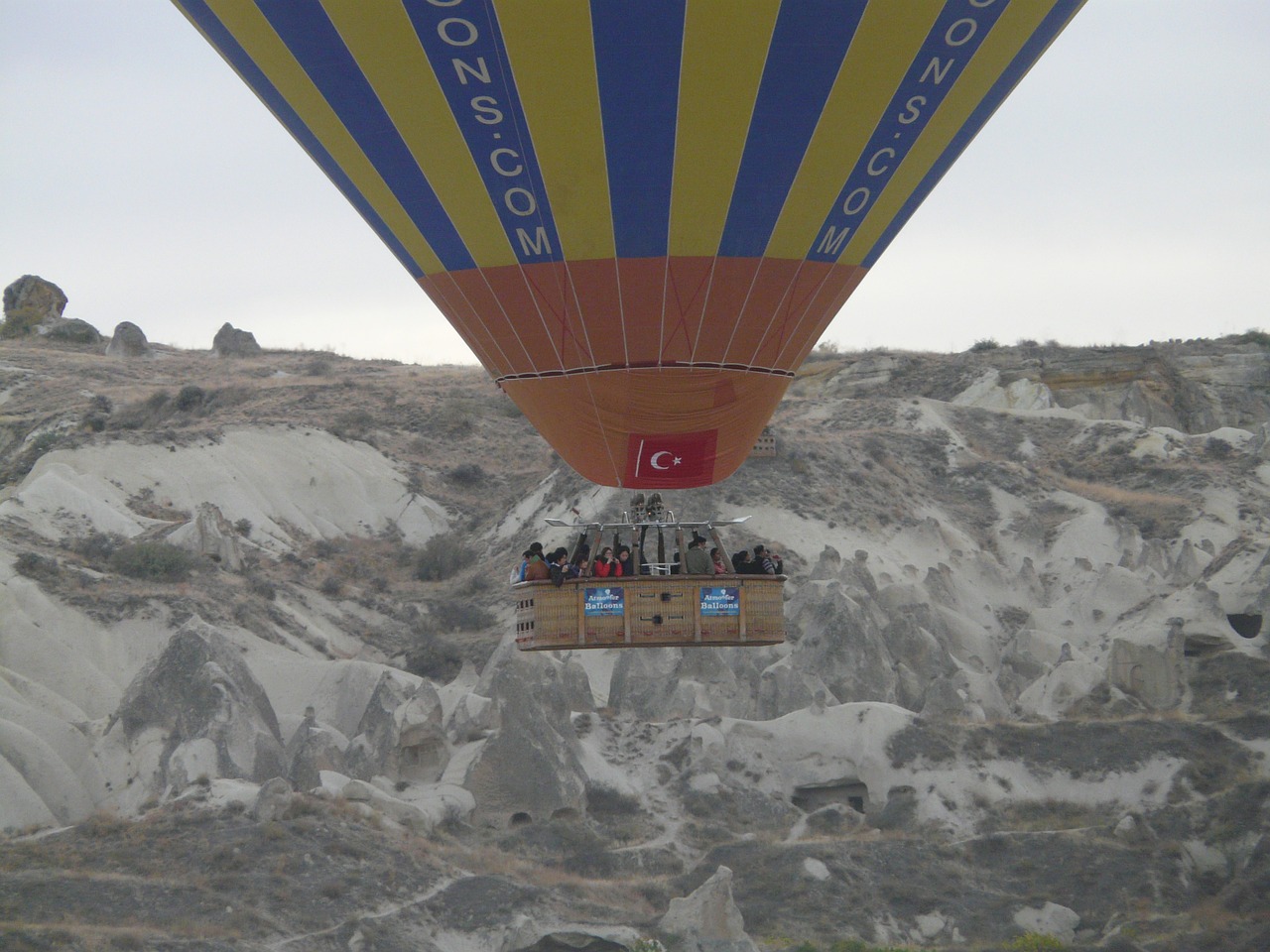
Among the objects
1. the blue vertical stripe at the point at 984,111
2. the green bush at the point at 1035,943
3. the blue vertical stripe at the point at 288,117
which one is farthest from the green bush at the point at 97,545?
the blue vertical stripe at the point at 984,111

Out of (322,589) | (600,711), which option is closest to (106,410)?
(322,589)

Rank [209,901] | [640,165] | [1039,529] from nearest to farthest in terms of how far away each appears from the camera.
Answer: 1. [640,165]
2. [209,901]
3. [1039,529]

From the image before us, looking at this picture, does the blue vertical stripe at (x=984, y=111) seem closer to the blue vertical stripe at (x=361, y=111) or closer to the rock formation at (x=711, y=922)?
the blue vertical stripe at (x=361, y=111)

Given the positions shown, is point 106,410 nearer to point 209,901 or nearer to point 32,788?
point 32,788

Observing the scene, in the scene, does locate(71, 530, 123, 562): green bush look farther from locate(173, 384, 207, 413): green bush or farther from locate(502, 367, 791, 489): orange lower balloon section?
locate(502, 367, 791, 489): orange lower balloon section

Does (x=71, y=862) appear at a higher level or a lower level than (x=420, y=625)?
lower

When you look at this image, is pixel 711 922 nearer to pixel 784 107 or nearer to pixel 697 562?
pixel 697 562
